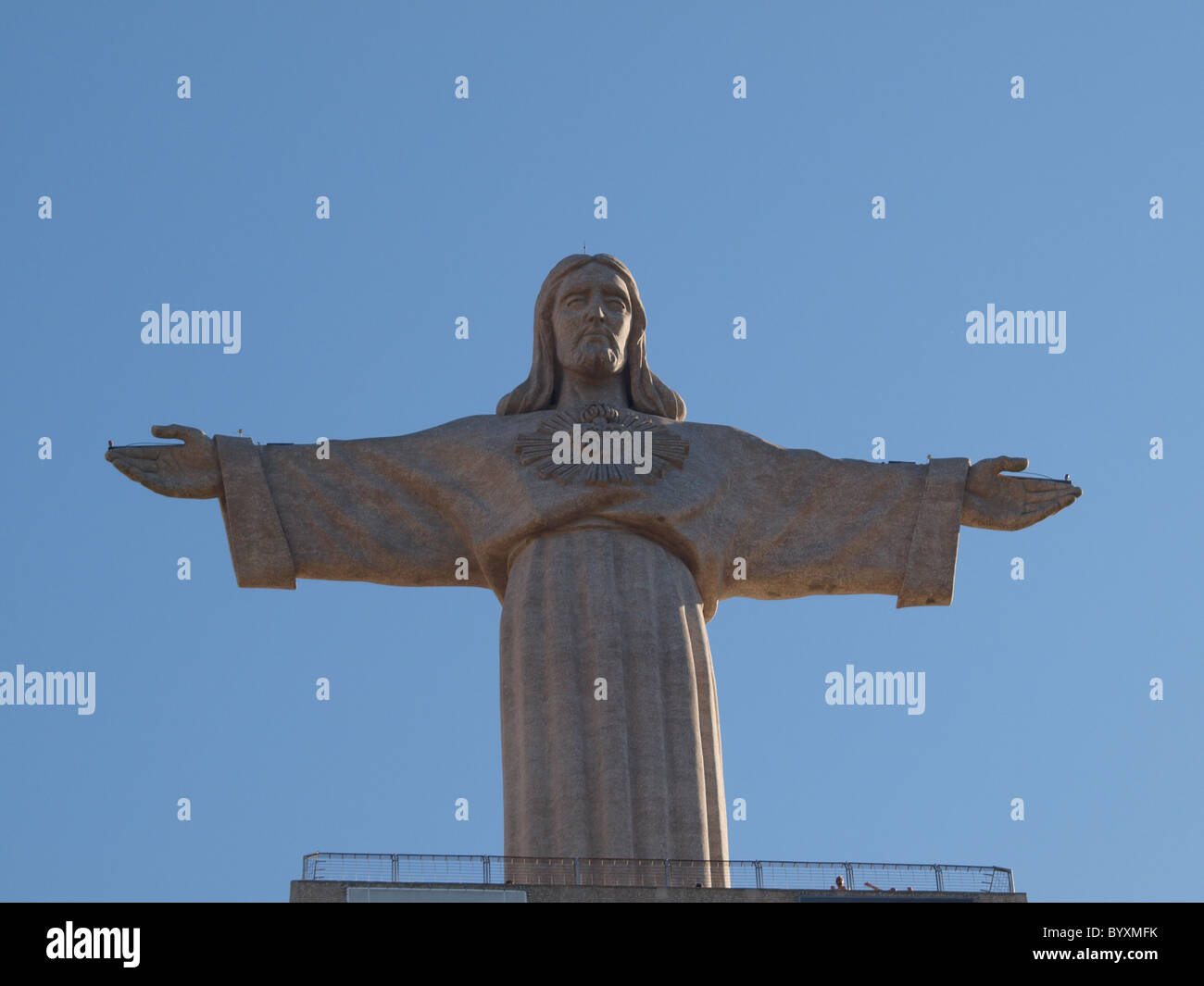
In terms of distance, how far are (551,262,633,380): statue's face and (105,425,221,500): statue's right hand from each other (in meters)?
3.53

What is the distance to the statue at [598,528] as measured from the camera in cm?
2312

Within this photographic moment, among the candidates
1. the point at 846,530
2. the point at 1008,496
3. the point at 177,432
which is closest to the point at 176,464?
the point at 177,432

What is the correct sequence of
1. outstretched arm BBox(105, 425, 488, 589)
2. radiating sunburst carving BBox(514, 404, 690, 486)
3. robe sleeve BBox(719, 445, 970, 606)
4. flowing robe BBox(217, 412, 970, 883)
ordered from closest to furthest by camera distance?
flowing robe BBox(217, 412, 970, 883), radiating sunburst carving BBox(514, 404, 690, 486), outstretched arm BBox(105, 425, 488, 589), robe sleeve BBox(719, 445, 970, 606)

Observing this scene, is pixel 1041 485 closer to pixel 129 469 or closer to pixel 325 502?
pixel 325 502

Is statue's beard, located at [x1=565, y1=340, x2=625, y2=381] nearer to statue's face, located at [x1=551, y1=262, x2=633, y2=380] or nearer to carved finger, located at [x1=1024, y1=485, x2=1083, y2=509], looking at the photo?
statue's face, located at [x1=551, y1=262, x2=633, y2=380]

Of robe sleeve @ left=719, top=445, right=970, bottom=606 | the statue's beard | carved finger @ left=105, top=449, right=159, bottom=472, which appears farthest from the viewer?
the statue's beard

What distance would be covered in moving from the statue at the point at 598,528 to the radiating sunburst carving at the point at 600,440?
0.08 ft

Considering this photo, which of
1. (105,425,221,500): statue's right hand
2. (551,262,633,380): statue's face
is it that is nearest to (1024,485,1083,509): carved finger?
(551,262,633,380): statue's face

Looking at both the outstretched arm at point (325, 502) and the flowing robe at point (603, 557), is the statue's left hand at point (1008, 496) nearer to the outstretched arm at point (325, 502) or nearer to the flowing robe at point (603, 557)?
the flowing robe at point (603, 557)

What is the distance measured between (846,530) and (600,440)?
2.55 meters

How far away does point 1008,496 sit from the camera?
83.9ft

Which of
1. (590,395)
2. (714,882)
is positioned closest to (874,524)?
(590,395)

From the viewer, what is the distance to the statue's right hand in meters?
24.7
